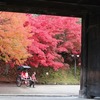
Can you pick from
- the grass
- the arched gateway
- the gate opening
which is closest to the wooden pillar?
the arched gateway

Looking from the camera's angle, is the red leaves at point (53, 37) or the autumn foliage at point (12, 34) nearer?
the autumn foliage at point (12, 34)

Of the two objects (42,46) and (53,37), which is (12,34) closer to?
(42,46)

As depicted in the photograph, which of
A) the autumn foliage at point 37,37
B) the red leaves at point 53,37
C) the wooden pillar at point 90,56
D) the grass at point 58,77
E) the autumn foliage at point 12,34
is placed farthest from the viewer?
the grass at point 58,77

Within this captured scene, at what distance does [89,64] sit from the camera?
15.3m

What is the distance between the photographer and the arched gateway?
13196mm

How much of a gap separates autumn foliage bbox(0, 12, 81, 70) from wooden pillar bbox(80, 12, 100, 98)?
648cm

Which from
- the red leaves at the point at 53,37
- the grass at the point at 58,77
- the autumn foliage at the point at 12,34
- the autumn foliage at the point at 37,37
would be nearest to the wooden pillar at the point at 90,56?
the autumn foliage at the point at 12,34

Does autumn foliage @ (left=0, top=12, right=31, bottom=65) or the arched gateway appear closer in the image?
the arched gateway

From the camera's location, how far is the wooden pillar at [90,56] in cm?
1429

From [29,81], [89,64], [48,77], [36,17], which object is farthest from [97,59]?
[48,77]

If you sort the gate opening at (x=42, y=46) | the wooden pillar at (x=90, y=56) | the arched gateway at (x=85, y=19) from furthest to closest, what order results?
the gate opening at (x=42, y=46) < the wooden pillar at (x=90, y=56) < the arched gateway at (x=85, y=19)

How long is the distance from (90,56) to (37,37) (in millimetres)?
10726

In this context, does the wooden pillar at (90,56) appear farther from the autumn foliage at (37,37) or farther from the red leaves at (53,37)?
the red leaves at (53,37)

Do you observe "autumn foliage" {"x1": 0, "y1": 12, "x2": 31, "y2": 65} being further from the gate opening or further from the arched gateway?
the arched gateway
